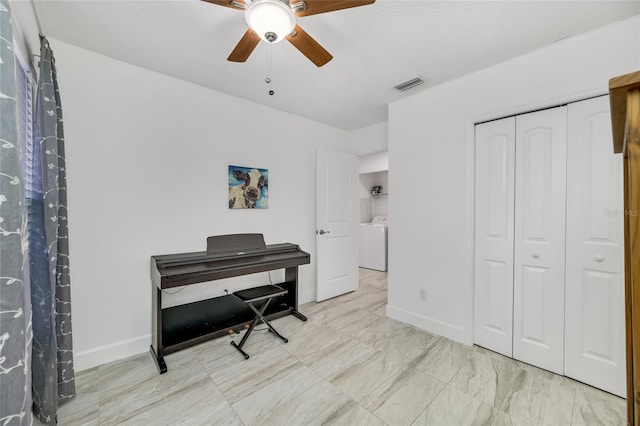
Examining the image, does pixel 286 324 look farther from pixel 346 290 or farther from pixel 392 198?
pixel 392 198

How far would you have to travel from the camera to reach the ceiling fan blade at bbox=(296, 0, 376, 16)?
1310 mm

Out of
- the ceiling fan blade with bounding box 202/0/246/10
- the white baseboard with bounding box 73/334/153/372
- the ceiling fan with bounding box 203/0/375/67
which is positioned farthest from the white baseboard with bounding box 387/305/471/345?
the ceiling fan blade with bounding box 202/0/246/10

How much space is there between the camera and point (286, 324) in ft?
9.50

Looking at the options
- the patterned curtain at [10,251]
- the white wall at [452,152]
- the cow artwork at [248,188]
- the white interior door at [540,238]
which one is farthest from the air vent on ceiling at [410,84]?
the patterned curtain at [10,251]

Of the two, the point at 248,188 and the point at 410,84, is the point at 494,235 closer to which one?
the point at 410,84

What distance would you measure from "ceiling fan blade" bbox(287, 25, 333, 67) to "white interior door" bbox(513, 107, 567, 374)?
5.77 feet

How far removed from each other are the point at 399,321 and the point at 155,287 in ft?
8.22

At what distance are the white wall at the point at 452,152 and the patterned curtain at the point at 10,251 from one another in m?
2.83

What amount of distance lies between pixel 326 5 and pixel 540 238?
230cm

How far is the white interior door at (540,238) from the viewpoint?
6.64 feet

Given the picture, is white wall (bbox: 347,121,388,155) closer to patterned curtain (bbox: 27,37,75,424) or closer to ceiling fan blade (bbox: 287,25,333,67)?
ceiling fan blade (bbox: 287,25,333,67)

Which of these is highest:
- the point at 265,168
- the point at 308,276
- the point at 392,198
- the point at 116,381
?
the point at 265,168

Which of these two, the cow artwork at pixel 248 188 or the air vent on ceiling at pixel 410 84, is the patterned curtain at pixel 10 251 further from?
the air vent on ceiling at pixel 410 84

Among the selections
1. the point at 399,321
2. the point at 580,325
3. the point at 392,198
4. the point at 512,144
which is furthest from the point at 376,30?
the point at 399,321
